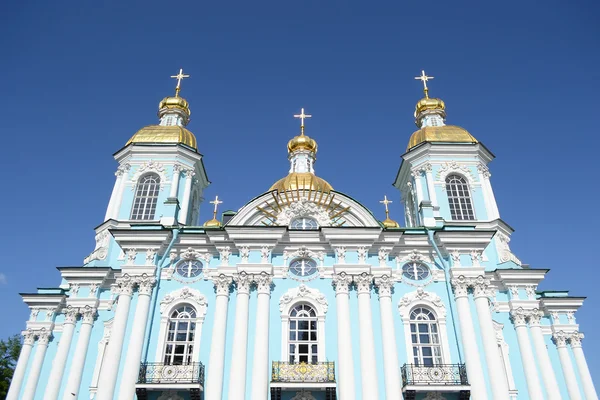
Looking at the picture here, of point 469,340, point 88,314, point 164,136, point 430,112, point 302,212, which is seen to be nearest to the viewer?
point 469,340

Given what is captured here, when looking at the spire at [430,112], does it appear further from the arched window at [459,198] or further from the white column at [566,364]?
the white column at [566,364]

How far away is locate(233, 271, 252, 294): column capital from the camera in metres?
15.9

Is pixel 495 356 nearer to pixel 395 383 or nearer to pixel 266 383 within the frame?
pixel 395 383

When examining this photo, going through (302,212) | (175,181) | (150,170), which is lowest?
(302,212)

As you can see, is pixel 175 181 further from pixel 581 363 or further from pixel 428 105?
pixel 581 363

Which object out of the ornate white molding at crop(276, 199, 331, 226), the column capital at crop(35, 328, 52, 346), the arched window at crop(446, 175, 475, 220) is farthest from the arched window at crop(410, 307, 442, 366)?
the column capital at crop(35, 328, 52, 346)

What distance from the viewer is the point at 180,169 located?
22.4 meters

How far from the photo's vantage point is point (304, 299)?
52.9 ft

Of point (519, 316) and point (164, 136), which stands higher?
point (164, 136)

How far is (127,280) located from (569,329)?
53.5 feet

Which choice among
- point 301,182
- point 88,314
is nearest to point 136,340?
point 88,314

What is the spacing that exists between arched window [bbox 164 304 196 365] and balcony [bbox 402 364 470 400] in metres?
6.43

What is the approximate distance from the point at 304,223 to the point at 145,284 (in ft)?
18.6

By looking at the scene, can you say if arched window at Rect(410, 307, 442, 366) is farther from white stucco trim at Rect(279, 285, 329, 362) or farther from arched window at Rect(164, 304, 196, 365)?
arched window at Rect(164, 304, 196, 365)
